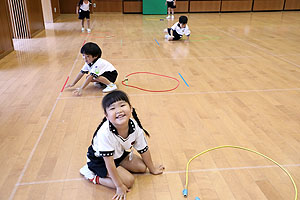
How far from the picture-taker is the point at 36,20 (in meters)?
7.03

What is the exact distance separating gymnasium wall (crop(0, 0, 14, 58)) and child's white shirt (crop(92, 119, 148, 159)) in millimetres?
3958

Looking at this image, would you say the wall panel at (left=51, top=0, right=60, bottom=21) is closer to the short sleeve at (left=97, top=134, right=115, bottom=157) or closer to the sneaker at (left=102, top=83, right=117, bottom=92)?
the sneaker at (left=102, top=83, right=117, bottom=92)

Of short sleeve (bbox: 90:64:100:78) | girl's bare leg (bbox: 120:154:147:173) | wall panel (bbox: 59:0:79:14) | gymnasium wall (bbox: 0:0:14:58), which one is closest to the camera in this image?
girl's bare leg (bbox: 120:154:147:173)

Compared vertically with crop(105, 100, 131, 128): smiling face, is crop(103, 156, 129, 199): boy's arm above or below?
below

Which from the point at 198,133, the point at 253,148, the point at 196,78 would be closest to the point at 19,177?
the point at 198,133

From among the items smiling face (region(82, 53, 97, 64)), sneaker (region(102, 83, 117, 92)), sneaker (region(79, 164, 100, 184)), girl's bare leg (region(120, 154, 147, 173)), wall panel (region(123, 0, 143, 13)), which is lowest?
sneaker (region(79, 164, 100, 184))

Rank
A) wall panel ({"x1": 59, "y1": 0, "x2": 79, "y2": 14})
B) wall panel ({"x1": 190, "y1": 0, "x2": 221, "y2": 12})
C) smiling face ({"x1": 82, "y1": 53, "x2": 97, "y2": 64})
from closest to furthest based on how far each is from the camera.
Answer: smiling face ({"x1": 82, "y1": 53, "x2": 97, "y2": 64})
wall panel ({"x1": 59, "y1": 0, "x2": 79, "y2": 14})
wall panel ({"x1": 190, "y1": 0, "x2": 221, "y2": 12})

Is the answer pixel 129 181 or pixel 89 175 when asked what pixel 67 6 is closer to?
pixel 89 175

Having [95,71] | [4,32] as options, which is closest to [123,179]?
[95,71]

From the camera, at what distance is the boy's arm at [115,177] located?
167 centimetres

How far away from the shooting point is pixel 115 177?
1.71 metres

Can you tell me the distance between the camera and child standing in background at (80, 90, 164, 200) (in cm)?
161

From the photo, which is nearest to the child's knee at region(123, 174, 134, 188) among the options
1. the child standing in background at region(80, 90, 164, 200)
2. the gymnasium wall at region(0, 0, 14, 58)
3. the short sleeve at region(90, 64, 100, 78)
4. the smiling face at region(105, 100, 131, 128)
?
the child standing in background at region(80, 90, 164, 200)

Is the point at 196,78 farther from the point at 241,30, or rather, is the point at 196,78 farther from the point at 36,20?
the point at 36,20
